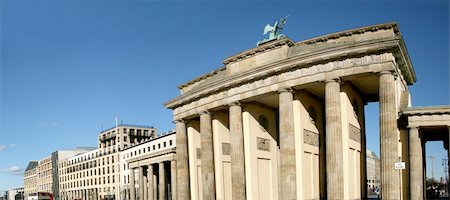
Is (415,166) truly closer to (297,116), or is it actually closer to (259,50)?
(297,116)

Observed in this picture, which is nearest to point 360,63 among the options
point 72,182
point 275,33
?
point 275,33

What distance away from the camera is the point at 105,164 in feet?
425

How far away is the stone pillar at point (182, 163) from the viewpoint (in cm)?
5606

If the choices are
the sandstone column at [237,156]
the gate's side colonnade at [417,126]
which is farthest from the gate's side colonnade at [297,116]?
the gate's side colonnade at [417,126]

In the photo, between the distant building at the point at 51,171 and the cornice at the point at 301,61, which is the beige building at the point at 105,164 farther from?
the cornice at the point at 301,61

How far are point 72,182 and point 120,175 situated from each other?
4118 cm

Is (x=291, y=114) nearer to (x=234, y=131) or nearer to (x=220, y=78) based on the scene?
(x=234, y=131)

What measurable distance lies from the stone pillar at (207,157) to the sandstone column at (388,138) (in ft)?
70.4

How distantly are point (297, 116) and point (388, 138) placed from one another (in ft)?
29.6

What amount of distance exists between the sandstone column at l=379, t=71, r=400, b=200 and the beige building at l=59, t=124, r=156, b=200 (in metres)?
97.9

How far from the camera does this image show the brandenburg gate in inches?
1404

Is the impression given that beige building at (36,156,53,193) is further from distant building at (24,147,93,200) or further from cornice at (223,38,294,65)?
cornice at (223,38,294,65)

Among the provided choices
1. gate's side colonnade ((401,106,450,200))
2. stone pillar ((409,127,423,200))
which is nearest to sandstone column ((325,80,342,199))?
gate's side colonnade ((401,106,450,200))

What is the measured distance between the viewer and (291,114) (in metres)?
40.5
